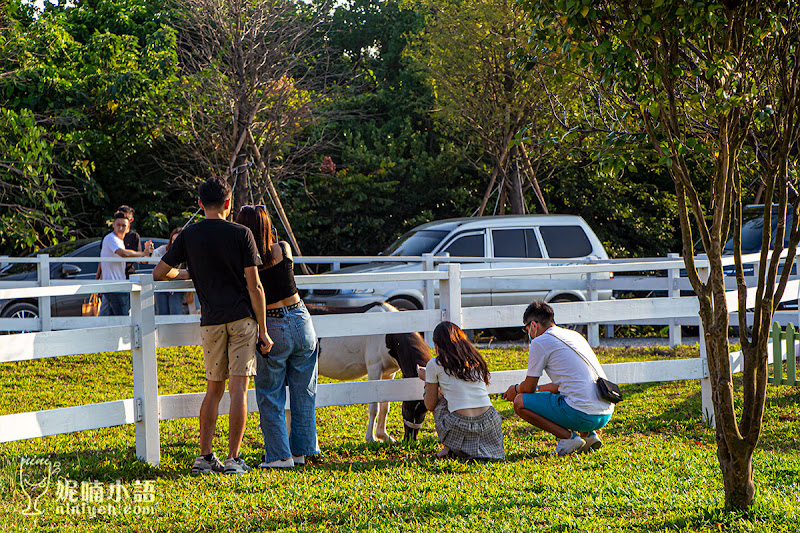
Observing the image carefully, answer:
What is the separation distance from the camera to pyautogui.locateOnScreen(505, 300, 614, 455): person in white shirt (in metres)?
6.09

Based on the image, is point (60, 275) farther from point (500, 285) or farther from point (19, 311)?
point (500, 285)

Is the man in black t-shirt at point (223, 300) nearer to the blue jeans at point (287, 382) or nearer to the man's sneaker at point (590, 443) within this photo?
the blue jeans at point (287, 382)

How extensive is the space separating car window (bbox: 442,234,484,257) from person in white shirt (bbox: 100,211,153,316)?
4.74 metres

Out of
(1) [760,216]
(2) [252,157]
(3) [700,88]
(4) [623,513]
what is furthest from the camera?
(2) [252,157]

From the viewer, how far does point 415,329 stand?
6.46 metres

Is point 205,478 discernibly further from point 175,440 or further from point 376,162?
point 376,162

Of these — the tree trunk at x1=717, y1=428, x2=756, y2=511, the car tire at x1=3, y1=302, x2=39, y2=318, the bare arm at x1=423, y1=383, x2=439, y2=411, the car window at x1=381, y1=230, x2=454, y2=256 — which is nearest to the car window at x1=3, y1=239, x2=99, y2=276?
the car tire at x1=3, y1=302, x2=39, y2=318

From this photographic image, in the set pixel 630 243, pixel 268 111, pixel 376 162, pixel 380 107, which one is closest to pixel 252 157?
pixel 268 111

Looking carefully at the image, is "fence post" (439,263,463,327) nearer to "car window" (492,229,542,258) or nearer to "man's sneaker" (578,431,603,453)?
"man's sneaker" (578,431,603,453)

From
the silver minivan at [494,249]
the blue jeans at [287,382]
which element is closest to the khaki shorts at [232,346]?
the blue jeans at [287,382]

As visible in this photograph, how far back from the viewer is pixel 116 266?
435 inches

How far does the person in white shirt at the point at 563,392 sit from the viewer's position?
6.09 m

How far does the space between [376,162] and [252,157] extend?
5145 millimetres

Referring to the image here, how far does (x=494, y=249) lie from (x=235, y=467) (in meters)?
8.61
